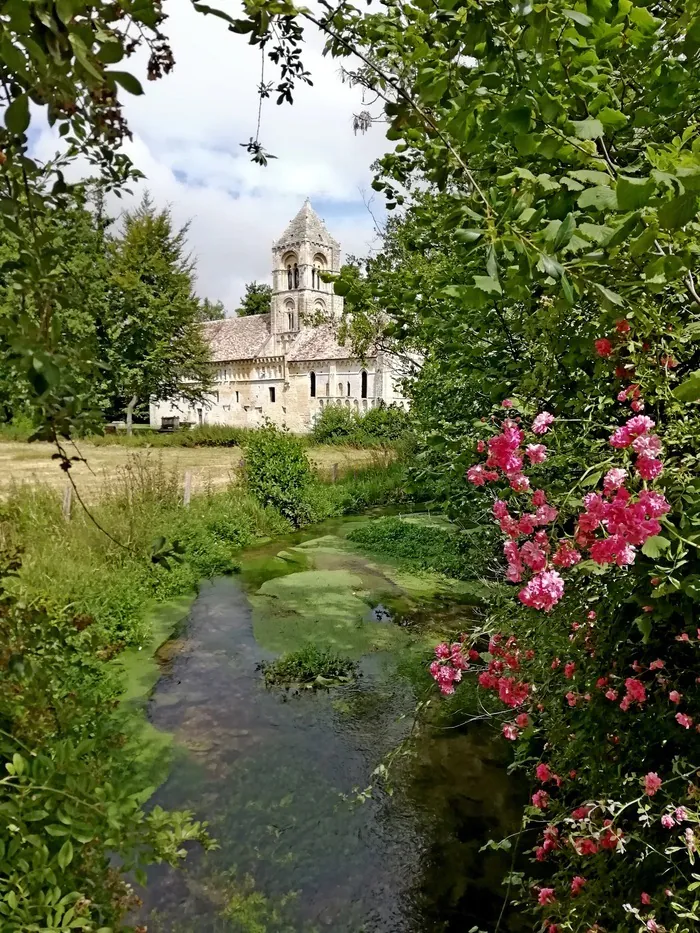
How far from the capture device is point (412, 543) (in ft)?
38.7

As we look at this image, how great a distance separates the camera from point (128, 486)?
11188 mm

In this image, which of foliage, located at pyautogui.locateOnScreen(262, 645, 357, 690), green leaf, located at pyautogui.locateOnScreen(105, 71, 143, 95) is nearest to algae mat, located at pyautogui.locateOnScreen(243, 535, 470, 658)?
foliage, located at pyautogui.locateOnScreen(262, 645, 357, 690)

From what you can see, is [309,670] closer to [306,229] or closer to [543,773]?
[543,773]

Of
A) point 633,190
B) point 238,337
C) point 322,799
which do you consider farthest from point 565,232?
point 238,337

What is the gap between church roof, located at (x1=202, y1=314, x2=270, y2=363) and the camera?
164 feet

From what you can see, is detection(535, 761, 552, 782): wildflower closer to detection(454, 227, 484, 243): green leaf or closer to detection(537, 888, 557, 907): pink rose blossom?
detection(537, 888, 557, 907): pink rose blossom

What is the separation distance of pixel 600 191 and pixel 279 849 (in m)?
4.34

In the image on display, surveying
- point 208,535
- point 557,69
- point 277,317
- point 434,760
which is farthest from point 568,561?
point 277,317

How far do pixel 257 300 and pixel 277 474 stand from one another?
180ft

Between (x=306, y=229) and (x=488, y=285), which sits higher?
(x=306, y=229)

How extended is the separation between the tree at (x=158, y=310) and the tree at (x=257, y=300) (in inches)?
1180

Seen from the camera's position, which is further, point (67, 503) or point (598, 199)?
point (67, 503)

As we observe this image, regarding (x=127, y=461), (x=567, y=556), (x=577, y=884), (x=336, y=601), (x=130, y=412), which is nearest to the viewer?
(x=567, y=556)

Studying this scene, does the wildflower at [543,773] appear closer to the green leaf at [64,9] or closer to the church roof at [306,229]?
the green leaf at [64,9]
